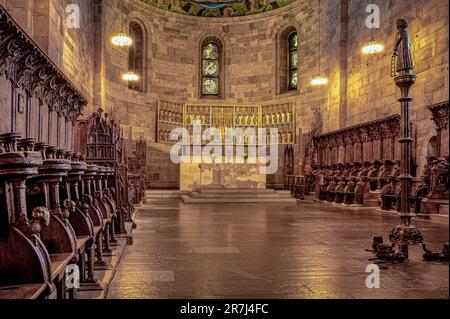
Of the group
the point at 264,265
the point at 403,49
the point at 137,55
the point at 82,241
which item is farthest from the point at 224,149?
the point at 82,241

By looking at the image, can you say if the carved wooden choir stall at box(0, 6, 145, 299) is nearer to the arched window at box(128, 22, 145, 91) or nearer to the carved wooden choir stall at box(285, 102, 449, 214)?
the carved wooden choir stall at box(285, 102, 449, 214)

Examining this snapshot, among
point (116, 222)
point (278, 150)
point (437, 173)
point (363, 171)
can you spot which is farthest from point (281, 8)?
point (116, 222)

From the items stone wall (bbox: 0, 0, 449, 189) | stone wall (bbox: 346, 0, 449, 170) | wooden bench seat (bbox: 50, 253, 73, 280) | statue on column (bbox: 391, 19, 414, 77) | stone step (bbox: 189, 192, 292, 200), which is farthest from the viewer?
stone step (bbox: 189, 192, 292, 200)

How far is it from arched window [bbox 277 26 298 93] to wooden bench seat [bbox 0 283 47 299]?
763 inches

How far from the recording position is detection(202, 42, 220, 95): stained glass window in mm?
21859

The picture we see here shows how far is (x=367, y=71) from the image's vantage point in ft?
48.7

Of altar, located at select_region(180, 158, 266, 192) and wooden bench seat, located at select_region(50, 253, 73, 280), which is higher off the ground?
altar, located at select_region(180, 158, 266, 192)

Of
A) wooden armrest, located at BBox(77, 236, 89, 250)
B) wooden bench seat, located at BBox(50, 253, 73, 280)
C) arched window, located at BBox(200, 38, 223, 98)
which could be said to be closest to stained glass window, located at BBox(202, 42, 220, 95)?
arched window, located at BBox(200, 38, 223, 98)

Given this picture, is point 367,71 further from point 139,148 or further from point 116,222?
point 116,222

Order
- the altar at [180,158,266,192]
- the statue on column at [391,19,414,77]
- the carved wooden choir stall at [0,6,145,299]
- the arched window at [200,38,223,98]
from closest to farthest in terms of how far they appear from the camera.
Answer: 1. the carved wooden choir stall at [0,6,145,299]
2. the statue on column at [391,19,414,77]
3. the altar at [180,158,266,192]
4. the arched window at [200,38,223,98]

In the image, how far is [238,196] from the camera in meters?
13.9

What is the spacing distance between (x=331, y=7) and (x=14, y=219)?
1729 centimetres

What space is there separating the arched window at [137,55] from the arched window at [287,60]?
19.4 ft

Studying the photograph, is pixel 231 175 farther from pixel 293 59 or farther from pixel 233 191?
pixel 293 59
